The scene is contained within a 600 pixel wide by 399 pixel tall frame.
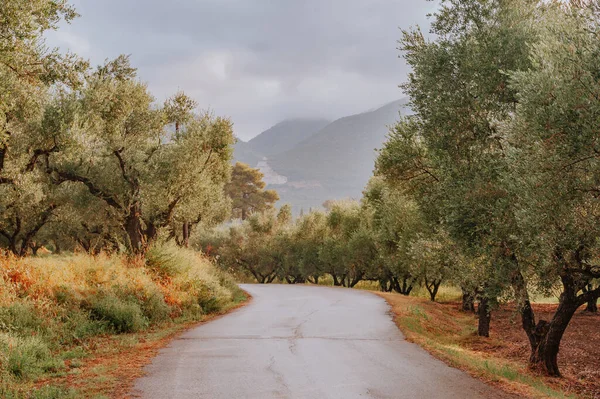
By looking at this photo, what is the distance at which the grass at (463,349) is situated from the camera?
8.85 meters

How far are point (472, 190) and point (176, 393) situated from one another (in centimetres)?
833

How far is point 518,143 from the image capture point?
9.48 m

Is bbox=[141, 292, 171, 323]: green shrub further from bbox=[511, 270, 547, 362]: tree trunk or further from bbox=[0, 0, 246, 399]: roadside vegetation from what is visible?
bbox=[511, 270, 547, 362]: tree trunk

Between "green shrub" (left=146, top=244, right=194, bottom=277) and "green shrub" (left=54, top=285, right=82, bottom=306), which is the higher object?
"green shrub" (left=146, top=244, right=194, bottom=277)

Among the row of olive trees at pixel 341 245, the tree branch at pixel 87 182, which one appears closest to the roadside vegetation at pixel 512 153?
the row of olive trees at pixel 341 245

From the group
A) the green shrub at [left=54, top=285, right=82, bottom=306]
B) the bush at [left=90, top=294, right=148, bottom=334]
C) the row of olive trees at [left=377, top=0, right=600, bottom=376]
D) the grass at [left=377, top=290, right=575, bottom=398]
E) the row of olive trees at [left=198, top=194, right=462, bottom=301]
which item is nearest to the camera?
the row of olive trees at [left=377, top=0, right=600, bottom=376]

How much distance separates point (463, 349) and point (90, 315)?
11.4 m

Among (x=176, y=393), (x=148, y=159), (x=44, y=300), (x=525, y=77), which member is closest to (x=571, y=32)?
(x=525, y=77)

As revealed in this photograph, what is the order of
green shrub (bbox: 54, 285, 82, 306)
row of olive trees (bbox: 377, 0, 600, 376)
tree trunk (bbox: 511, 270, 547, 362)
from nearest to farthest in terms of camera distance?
1. row of olive trees (bbox: 377, 0, 600, 376)
2. tree trunk (bbox: 511, 270, 547, 362)
3. green shrub (bbox: 54, 285, 82, 306)

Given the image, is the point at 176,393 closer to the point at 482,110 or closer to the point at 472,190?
the point at 472,190

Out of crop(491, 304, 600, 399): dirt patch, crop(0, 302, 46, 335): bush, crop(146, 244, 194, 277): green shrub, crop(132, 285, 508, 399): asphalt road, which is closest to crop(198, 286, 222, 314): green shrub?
crop(146, 244, 194, 277): green shrub

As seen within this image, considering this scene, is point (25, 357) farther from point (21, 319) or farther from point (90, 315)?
point (90, 315)

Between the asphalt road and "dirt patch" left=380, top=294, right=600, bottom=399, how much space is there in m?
0.71

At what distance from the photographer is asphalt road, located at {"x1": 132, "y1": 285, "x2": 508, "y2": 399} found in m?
7.52
